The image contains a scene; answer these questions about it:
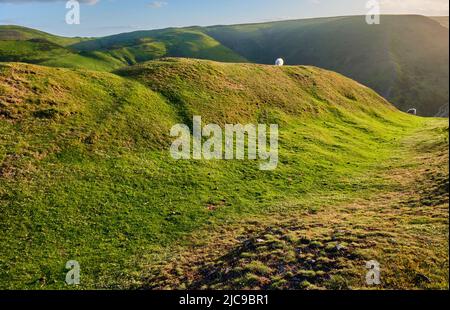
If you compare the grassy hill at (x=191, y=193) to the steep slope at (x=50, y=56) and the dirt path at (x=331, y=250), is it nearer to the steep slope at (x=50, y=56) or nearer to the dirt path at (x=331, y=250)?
the dirt path at (x=331, y=250)

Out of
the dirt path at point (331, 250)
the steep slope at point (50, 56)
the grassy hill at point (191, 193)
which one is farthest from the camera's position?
the steep slope at point (50, 56)

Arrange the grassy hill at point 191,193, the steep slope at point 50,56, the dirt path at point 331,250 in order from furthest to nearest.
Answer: the steep slope at point 50,56 → the grassy hill at point 191,193 → the dirt path at point 331,250

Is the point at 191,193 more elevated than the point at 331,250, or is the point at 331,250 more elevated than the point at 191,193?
the point at 191,193

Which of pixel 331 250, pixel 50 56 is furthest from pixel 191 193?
pixel 50 56

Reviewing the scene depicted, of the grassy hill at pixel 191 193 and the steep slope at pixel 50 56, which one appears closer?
the grassy hill at pixel 191 193

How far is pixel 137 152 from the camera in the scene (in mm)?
37875

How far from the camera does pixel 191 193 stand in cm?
3312

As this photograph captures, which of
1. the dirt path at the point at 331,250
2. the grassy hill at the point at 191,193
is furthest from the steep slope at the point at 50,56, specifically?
the dirt path at the point at 331,250

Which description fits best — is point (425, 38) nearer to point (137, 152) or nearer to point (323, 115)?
point (323, 115)

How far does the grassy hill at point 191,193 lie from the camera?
20750 mm

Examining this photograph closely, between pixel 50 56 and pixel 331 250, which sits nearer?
pixel 331 250

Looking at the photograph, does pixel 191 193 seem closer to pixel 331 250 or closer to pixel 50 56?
pixel 331 250
